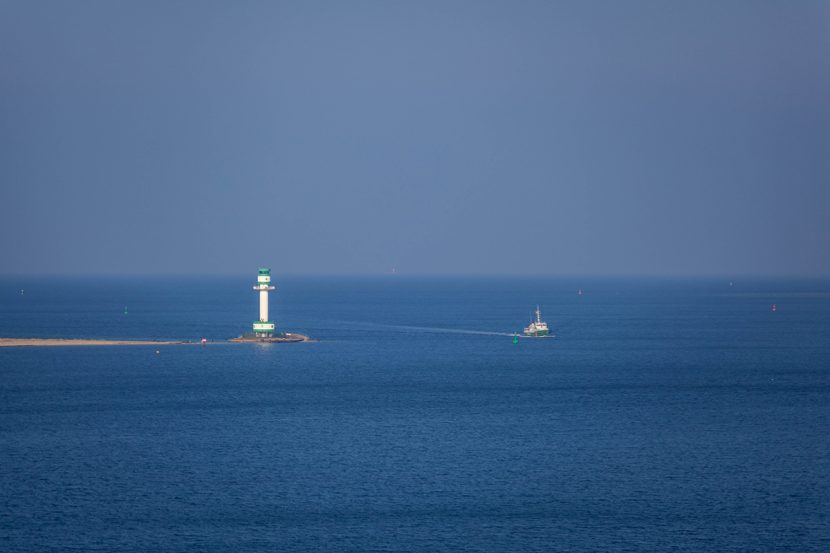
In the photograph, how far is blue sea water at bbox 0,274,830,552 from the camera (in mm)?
63281

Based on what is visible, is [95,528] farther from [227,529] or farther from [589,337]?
[589,337]

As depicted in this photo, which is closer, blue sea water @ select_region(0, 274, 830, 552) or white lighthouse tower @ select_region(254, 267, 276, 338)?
blue sea water @ select_region(0, 274, 830, 552)

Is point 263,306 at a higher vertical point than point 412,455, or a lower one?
higher

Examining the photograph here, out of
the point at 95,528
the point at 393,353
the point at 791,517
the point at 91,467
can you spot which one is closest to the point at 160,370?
the point at 393,353

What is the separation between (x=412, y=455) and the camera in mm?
83250

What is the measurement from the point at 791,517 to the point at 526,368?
7616cm

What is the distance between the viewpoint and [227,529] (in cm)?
6331

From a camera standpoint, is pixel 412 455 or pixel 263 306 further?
pixel 263 306

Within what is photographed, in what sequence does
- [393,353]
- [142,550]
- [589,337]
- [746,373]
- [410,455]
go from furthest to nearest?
[589,337], [393,353], [746,373], [410,455], [142,550]

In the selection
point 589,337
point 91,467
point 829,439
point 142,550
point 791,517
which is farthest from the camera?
point 589,337

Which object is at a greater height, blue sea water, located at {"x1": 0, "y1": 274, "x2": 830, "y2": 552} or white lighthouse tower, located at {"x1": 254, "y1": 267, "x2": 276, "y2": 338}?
white lighthouse tower, located at {"x1": 254, "y1": 267, "x2": 276, "y2": 338}

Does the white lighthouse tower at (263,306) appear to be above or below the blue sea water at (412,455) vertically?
above

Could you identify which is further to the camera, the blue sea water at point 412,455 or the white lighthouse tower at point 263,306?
the white lighthouse tower at point 263,306

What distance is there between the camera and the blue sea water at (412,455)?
63.3 meters
